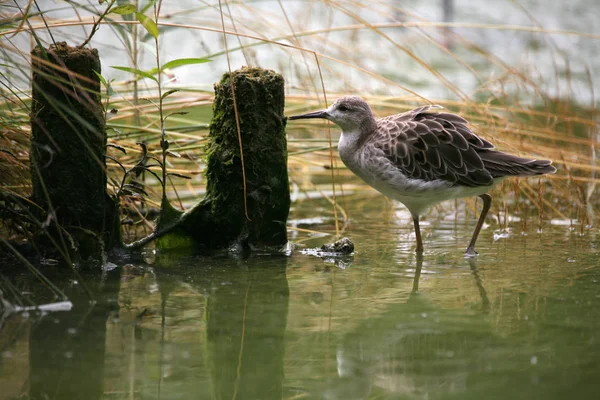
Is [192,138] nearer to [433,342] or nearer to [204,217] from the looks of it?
[204,217]

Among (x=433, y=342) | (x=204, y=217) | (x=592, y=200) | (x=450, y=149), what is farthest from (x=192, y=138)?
(x=592, y=200)

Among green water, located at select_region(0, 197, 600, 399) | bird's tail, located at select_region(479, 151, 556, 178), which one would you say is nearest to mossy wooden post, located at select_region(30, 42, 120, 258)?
green water, located at select_region(0, 197, 600, 399)

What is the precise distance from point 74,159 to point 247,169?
1.14 meters

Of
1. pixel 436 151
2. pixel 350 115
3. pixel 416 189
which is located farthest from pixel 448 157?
pixel 350 115

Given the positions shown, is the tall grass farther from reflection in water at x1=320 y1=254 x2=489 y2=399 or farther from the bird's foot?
reflection in water at x1=320 y1=254 x2=489 y2=399

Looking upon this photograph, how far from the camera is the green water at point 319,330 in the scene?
2.93m

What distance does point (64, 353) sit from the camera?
3201 mm

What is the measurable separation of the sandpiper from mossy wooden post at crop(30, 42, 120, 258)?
1528mm

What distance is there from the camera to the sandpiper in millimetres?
5230

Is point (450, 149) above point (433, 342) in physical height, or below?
above

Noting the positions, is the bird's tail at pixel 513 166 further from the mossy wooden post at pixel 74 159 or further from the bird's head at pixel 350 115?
the mossy wooden post at pixel 74 159

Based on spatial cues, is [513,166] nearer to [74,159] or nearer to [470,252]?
[470,252]

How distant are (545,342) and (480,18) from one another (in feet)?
41.6

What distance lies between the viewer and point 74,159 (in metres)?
4.72
